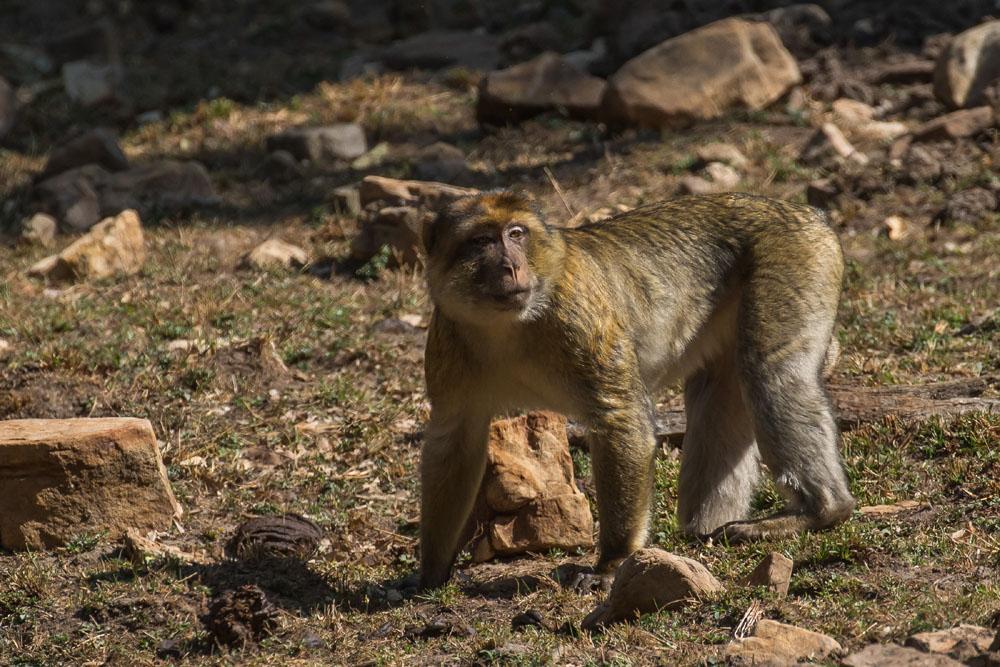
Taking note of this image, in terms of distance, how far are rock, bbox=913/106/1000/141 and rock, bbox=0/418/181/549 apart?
7.96 m

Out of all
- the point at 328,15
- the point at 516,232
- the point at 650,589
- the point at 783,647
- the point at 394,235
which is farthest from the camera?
the point at 328,15

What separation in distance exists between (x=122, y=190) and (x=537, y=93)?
4.08 metres

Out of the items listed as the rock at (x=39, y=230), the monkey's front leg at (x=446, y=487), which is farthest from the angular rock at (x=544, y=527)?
the rock at (x=39, y=230)

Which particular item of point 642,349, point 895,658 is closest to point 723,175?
point 642,349

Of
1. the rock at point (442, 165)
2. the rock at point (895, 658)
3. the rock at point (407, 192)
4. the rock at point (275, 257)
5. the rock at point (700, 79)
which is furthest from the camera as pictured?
the rock at point (700, 79)

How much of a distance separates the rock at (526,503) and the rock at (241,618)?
1.38 meters

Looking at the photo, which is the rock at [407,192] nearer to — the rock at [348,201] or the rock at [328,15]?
the rock at [348,201]

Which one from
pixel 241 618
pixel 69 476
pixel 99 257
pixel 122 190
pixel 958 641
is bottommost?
pixel 122 190

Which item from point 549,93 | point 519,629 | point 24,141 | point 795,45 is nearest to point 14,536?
point 519,629

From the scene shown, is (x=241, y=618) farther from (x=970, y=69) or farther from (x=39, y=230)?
(x=970, y=69)

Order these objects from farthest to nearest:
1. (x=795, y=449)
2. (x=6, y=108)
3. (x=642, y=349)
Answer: (x=6, y=108) < (x=642, y=349) < (x=795, y=449)

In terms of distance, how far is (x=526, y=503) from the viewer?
676 cm

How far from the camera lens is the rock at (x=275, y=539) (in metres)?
6.74

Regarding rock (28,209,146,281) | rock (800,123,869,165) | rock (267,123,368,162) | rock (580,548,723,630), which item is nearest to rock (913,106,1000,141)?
rock (800,123,869,165)
